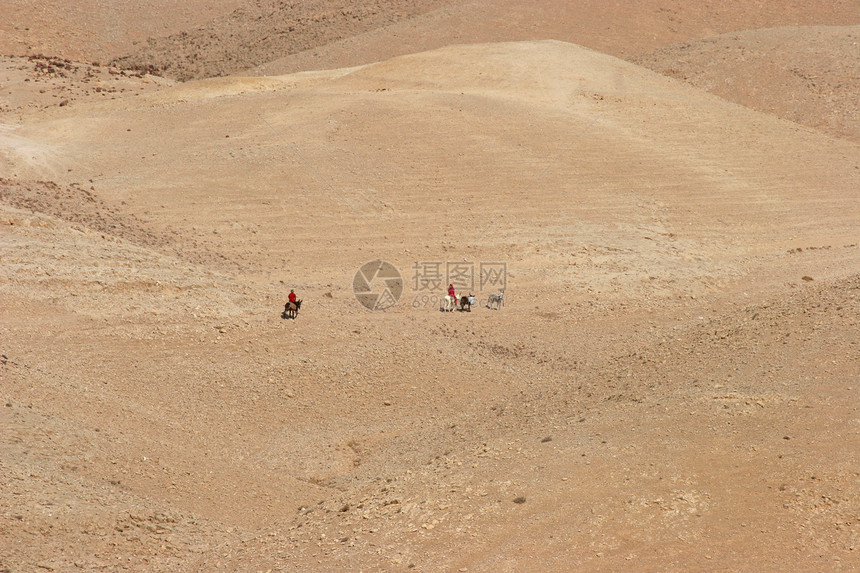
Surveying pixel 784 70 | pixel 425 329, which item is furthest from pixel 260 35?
pixel 425 329

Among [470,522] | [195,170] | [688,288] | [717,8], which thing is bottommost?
[470,522]

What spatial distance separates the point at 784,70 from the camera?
102 feet

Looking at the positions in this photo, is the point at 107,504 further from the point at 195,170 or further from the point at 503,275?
the point at 195,170

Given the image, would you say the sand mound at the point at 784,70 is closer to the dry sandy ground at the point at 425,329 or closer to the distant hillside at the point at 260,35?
the dry sandy ground at the point at 425,329

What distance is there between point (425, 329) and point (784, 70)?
24.1 m

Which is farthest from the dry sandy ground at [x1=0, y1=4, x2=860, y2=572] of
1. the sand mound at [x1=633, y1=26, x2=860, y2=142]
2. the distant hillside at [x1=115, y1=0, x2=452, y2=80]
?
the distant hillside at [x1=115, y1=0, x2=452, y2=80]

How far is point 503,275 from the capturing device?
60.1 feet

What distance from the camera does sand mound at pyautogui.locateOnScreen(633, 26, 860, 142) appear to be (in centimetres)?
2889

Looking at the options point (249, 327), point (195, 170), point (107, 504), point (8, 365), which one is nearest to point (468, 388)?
point (249, 327)

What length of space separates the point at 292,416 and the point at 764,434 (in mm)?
7125

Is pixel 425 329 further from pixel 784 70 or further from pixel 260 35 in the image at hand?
pixel 260 35

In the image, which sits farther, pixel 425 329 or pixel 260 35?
pixel 260 35

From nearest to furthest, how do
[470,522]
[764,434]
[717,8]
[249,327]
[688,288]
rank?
[470,522] < [764,434] < [249,327] < [688,288] < [717,8]

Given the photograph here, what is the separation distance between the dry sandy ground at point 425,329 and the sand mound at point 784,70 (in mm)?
1836
